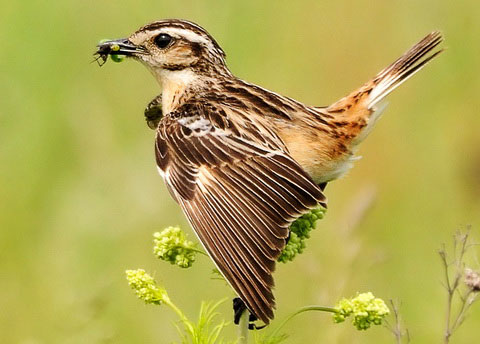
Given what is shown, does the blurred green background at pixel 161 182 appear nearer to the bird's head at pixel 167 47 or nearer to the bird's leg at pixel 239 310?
the bird's leg at pixel 239 310

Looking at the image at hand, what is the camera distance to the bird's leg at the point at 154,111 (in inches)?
275

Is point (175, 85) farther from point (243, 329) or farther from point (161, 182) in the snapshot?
point (243, 329)

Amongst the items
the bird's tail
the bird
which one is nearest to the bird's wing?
the bird

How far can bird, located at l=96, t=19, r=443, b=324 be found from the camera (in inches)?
209

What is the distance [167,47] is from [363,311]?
2478 millimetres

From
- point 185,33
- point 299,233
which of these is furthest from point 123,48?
point 299,233

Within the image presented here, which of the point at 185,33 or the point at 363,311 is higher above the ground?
the point at 185,33

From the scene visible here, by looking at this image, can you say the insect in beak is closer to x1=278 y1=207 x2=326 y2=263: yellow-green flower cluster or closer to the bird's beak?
the bird's beak

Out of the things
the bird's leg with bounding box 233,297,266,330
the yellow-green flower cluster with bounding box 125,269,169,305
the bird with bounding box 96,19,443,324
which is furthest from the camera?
the bird with bounding box 96,19,443,324

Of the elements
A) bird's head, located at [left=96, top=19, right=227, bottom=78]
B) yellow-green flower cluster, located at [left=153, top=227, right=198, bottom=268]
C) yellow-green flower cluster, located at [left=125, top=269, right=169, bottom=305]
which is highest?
bird's head, located at [left=96, top=19, right=227, bottom=78]

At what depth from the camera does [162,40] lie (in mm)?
6891

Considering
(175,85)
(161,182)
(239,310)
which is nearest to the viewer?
(239,310)

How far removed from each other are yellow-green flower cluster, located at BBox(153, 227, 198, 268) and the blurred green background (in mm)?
965

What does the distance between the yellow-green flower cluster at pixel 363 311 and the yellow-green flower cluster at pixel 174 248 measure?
62 centimetres
